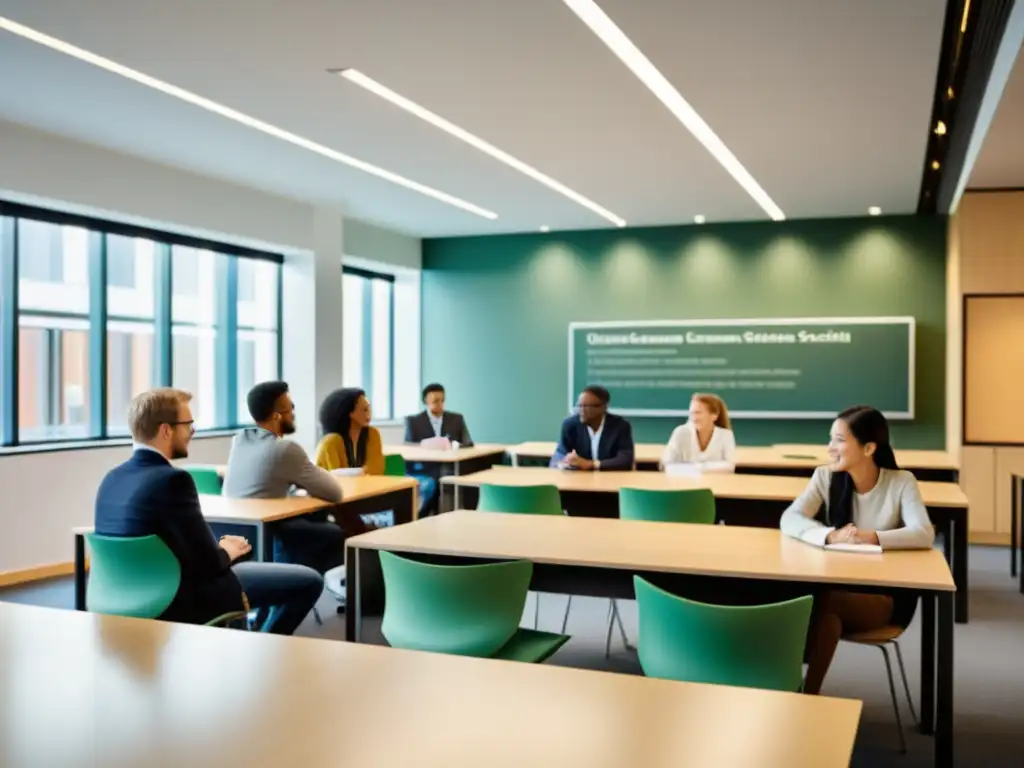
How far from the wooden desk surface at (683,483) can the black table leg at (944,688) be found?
1.92m

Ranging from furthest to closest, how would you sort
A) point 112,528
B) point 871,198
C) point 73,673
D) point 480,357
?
1. point 480,357
2. point 871,198
3. point 112,528
4. point 73,673

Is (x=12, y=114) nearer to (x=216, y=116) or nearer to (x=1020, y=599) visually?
(x=216, y=116)

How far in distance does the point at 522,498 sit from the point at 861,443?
1818mm

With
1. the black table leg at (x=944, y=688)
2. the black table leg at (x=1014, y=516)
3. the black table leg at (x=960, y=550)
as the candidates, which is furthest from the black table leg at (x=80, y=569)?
the black table leg at (x=1014, y=516)

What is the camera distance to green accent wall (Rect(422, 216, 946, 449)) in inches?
371

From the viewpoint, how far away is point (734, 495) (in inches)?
197

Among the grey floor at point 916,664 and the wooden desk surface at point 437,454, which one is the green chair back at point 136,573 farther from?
the wooden desk surface at point 437,454

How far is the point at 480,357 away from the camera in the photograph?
11.2 metres

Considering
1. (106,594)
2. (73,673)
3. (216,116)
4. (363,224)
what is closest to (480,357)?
(363,224)

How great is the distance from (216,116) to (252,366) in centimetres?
368

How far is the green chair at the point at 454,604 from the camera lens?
280 centimetres

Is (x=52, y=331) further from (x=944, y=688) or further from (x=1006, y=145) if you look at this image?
(x=1006, y=145)

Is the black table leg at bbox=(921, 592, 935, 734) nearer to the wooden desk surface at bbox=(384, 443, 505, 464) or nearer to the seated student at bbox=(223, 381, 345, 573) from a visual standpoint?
the seated student at bbox=(223, 381, 345, 573)

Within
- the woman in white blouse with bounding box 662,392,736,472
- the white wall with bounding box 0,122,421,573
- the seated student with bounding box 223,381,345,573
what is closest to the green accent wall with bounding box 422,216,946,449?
the white wall with bounding box 0,122,421,573
